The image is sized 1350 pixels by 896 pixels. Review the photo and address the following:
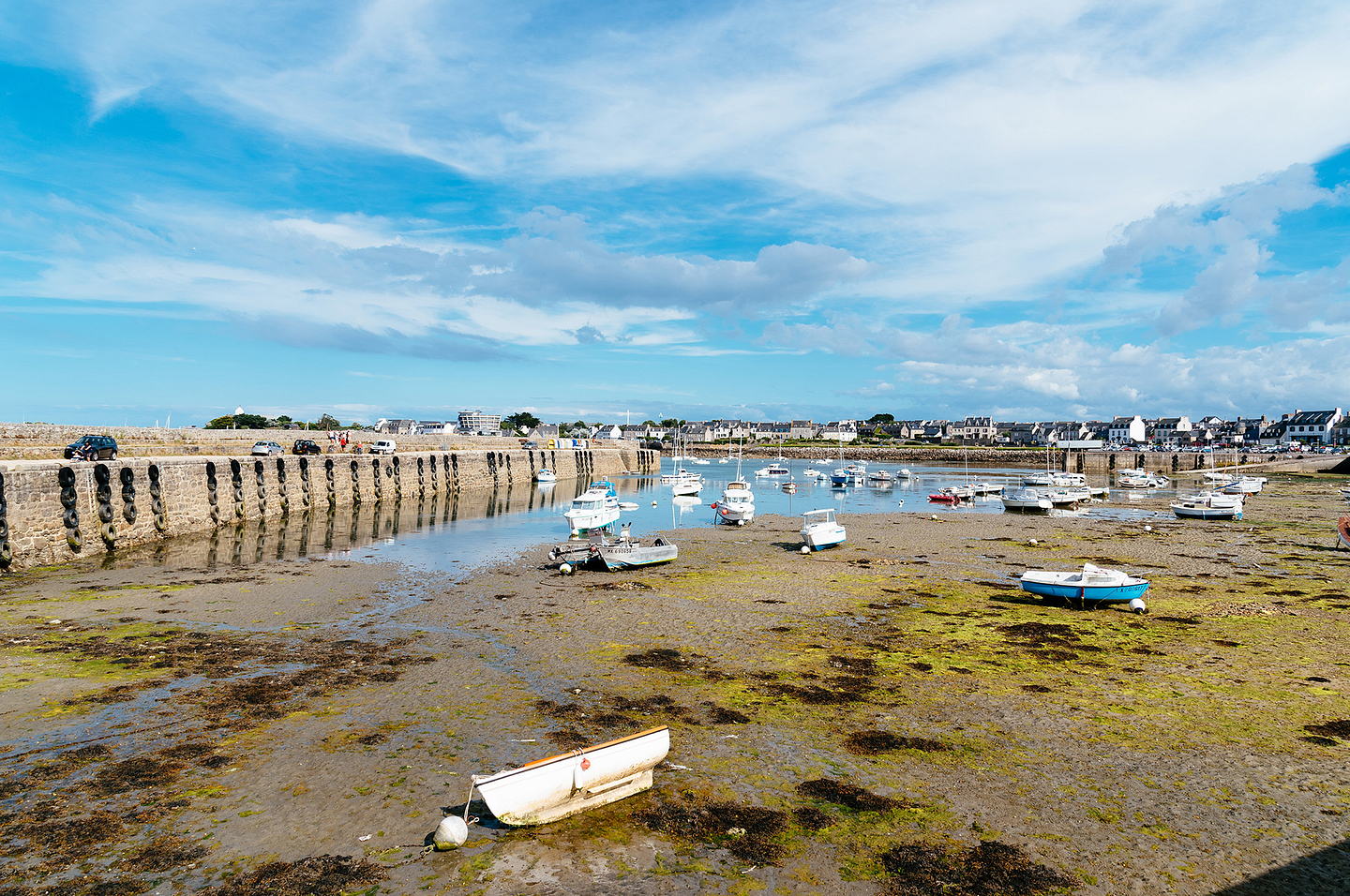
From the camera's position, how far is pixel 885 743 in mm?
12531

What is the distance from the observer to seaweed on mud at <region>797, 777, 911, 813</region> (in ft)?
33.8

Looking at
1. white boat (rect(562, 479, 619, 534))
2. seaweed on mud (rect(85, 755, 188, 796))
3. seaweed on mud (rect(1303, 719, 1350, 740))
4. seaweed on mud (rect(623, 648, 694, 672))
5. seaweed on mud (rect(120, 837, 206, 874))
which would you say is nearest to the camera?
seaweed on mud (rect(120, 837, 206, 874))

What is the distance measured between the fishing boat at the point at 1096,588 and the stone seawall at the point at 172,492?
125 ft

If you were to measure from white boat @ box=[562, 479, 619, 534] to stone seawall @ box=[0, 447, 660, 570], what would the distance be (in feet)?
70.7

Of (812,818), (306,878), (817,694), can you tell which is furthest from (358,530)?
(812,818)

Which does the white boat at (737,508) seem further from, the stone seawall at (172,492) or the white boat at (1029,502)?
the stone seawall at (172,492)

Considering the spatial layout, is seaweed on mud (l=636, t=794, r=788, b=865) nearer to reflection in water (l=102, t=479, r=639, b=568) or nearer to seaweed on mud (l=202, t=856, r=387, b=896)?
seaweed on mud (l=202, t=856, r=387, b=896)

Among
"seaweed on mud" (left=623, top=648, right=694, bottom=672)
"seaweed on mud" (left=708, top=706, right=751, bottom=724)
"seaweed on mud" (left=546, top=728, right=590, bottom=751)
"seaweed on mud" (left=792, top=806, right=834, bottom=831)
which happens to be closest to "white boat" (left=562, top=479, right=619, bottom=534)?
"seaweed on mud" (left=623, top=648, right=694, bottom=672)

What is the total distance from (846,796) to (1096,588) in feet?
53.7

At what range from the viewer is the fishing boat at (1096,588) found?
2245 cm

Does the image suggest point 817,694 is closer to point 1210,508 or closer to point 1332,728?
point 1332,728

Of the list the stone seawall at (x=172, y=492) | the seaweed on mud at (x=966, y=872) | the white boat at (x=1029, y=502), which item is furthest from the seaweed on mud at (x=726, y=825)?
the white boat at (x=1029, y=502)

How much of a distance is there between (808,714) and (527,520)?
1617 inches

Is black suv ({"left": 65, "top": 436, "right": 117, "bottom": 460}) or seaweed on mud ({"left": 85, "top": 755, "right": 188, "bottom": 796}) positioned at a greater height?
black suv ({"left": 65, "top": 436, "right": 117, "bottom": 460})
